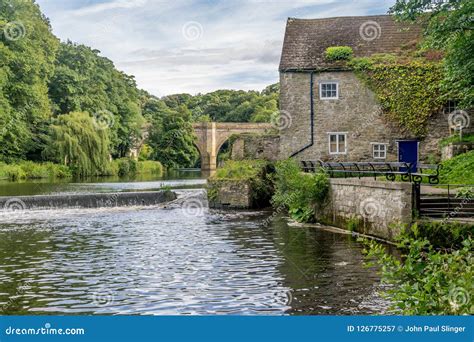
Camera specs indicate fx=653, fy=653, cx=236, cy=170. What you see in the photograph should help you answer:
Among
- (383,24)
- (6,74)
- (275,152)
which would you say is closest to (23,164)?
(6,74)

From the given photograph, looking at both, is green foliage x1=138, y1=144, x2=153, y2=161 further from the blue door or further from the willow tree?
the blue door

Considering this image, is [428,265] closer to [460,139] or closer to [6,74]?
[460,139]

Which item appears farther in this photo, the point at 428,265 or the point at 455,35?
the point at 455,35

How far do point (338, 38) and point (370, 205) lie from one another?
16.5m

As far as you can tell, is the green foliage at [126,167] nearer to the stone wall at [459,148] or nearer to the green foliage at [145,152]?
the green foliage at [145,152]

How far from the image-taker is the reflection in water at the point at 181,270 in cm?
1051

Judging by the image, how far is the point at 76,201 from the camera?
2911 centimetres

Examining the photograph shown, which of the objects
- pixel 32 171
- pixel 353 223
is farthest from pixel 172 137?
pixel 353 223

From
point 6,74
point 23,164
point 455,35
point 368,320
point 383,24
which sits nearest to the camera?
point 368,320

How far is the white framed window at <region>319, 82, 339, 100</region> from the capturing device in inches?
1244

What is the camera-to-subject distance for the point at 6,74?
4666cm

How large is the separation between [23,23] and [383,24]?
28.6 m

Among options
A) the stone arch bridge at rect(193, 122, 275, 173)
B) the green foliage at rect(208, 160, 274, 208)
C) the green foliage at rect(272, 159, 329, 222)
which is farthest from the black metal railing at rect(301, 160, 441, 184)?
the stone arch bridge at rect(193, 122, 275, 173)

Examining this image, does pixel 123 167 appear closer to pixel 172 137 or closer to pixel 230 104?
pixel 172 137
